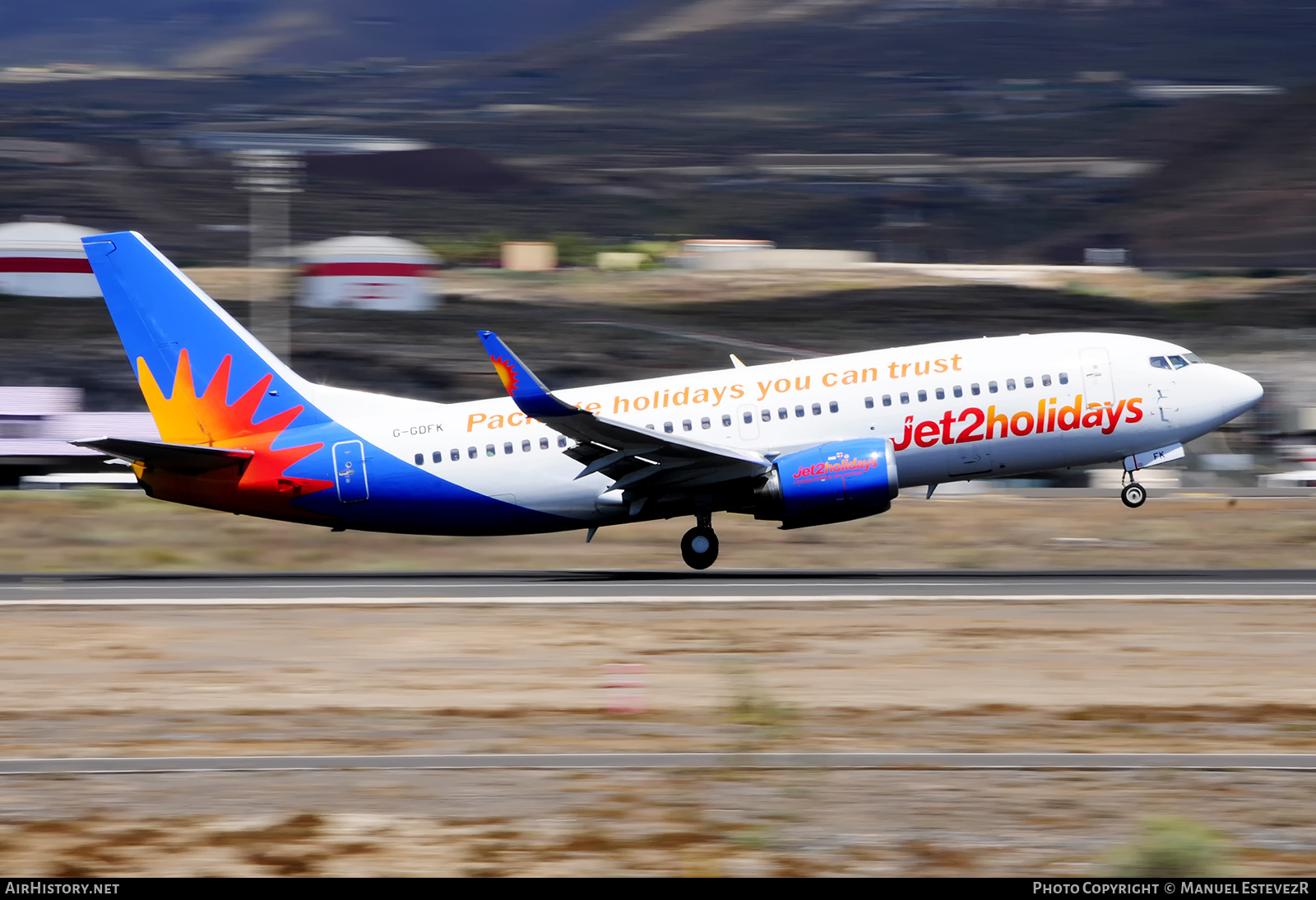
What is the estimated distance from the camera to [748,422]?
2927cm

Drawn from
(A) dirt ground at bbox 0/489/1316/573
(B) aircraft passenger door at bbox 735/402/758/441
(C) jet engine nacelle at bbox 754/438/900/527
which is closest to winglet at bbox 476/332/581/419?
(B) aircraft passenger door at bbox 735/402/758/441

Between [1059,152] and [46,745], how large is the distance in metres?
185

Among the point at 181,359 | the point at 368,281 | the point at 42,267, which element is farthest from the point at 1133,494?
the point at 42,267

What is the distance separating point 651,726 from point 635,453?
1252 cm

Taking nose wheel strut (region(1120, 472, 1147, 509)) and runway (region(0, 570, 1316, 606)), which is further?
nose wheel strut (region(1120, 472, 1147, 509))

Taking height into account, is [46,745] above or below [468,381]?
below

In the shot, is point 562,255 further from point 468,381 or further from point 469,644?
point 469,644

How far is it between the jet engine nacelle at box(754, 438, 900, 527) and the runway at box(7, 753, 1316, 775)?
13.6 m

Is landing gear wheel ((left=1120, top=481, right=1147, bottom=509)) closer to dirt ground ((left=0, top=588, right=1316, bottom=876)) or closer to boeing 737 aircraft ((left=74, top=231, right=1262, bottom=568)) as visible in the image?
boeing 737 aircraft ((left=74, top=231, right=1262, bottom=568))

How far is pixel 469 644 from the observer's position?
2164 centimetres

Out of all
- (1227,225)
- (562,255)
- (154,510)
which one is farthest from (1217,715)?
(1227,225)

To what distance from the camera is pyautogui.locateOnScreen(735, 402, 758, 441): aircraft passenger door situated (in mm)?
29219

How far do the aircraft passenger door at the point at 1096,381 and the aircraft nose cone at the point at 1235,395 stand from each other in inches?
97.7
